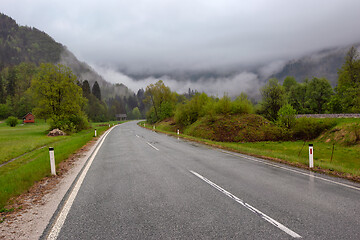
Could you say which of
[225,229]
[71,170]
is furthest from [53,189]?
[225,229]

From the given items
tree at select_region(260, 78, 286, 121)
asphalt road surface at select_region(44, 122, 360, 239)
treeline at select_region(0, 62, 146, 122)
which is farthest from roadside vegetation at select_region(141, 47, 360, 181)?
treeline at select_region(0, 62, 146, 122)

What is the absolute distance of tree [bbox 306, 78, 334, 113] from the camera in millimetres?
55594

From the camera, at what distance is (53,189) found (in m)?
5.43

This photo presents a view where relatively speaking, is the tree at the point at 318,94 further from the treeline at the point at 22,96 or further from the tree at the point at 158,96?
the treeline at the point at 22,96

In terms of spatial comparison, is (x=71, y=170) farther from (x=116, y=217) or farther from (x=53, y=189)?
(x=116, y=217)

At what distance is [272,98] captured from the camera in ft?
146

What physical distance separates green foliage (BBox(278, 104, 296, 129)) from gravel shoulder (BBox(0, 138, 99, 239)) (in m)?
26.6

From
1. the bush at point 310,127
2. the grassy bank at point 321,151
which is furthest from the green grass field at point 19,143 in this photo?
the bush at point 310,127

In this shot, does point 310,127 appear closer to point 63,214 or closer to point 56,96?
point 63,214

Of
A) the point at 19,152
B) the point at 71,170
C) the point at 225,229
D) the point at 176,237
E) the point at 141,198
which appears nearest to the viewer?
the point at 176,237

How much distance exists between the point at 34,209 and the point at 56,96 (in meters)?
35.0

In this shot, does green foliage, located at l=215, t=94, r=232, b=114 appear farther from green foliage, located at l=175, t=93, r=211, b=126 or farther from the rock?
the rock

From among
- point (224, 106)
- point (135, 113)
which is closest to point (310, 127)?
point (224, 106)

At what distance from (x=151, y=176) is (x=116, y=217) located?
278cm
